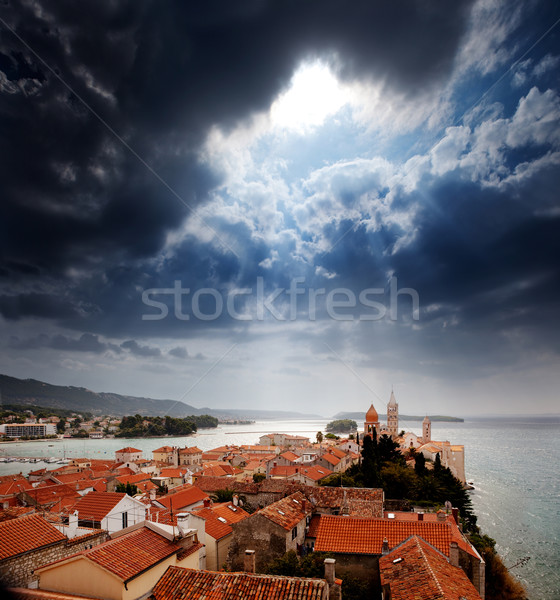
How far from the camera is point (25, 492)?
17.0 m

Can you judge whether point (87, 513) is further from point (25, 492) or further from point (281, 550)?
point (25, 492)

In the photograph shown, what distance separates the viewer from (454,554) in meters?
7.57

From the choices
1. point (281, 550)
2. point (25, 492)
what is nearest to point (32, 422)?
point (25, 492)

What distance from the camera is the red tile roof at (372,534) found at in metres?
8.30

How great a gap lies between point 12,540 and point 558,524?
24283 mm

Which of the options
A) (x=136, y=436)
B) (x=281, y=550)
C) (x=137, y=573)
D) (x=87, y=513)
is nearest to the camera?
(x=137, y=573)

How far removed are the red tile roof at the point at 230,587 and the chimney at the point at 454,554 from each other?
12.7 ft

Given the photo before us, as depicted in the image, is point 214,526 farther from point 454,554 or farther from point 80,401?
point 80,401

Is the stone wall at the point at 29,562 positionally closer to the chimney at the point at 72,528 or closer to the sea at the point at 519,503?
the chimney at the point at 72,528

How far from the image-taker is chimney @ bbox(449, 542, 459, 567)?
24.7ft

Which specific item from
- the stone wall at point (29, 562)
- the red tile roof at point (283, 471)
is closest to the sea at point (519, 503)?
the red tile roof at point (283, 471)

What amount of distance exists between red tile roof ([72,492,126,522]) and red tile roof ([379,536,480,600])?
20.2 ft

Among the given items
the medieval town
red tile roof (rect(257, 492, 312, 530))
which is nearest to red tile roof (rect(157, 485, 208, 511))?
the medieval town

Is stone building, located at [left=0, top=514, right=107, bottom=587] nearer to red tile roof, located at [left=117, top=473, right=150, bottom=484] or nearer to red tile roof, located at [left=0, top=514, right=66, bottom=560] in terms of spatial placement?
red tile roof, located at [left=0, top=514, right=66, bottom=560]
